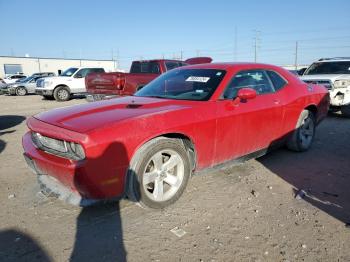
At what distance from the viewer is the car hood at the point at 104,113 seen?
9.53ft

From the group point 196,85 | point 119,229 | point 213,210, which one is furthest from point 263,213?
point 196,85

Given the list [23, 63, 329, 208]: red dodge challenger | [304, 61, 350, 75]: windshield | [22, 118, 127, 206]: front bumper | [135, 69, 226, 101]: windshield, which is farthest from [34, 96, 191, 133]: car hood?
[304, 61, 350, 75]: windshield

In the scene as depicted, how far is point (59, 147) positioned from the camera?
2918 mm

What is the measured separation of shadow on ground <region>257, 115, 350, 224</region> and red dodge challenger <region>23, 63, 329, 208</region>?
1.54ft

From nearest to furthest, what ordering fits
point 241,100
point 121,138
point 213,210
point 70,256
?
1. point 70,256
2. point 121,138
3. point 213,210
4. point 241,100

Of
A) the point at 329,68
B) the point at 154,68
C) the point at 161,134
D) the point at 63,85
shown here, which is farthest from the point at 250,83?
the point at 63,85

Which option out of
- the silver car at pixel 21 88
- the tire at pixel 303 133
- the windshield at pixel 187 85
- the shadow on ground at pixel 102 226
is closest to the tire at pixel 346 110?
the tire at pixel 303 133

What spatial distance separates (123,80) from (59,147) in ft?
22.6

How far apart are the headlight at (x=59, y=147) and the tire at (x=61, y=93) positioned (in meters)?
13.0

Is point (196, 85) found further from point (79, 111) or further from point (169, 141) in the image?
point (79, 111)

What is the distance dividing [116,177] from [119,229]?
521 mm

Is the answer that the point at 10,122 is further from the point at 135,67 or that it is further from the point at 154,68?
the point at 154,68

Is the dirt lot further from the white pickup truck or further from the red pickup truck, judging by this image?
the white pickup truck

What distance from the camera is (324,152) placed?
17.8 feet
